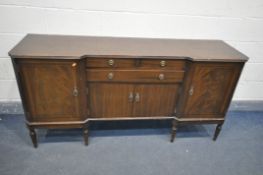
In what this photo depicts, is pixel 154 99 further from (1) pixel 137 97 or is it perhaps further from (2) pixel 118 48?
(2) pixel 118 48

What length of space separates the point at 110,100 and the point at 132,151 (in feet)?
1.64

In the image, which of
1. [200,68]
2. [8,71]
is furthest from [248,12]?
[8,71]

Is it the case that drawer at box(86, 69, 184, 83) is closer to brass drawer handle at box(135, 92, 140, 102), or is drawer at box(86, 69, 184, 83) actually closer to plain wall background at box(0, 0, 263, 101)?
brass drawer handle at box(135, 92, 140, 102)

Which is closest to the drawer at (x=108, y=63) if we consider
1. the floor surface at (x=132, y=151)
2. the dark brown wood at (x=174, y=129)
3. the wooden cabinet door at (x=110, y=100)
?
the wooden cabinet door at (x=110, y=100)

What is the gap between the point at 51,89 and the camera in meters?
1.51

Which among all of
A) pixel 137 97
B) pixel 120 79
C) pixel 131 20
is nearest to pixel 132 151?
pixel 137 97

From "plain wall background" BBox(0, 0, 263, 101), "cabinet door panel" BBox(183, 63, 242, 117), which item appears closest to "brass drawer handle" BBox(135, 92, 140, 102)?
"cabinet door panel" BBox(183, 63, 242, 117)

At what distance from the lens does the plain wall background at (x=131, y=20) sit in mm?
1693

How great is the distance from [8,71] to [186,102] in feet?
5.09

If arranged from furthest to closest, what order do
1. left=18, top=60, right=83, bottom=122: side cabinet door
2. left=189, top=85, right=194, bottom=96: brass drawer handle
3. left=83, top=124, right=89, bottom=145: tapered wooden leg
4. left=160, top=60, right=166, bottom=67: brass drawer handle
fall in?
left=83, top=124, right=89, bottom=145: tapered wooden leg, left=189, top=85, right=194, bottom=96: brass drawer handle, left=160, top=60, right=166, bottom=67: brass drawer handle, left=18, top=60, right=83, bottom=122: side cabinet door

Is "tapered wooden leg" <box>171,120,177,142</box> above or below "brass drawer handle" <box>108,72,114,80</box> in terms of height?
below

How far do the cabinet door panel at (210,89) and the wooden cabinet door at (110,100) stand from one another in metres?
0.45

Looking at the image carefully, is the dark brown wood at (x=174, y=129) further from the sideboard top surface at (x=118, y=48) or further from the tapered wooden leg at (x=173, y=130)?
the sideboard top surface at (x=118, y=48)

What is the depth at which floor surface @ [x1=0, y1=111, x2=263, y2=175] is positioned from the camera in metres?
1.65
